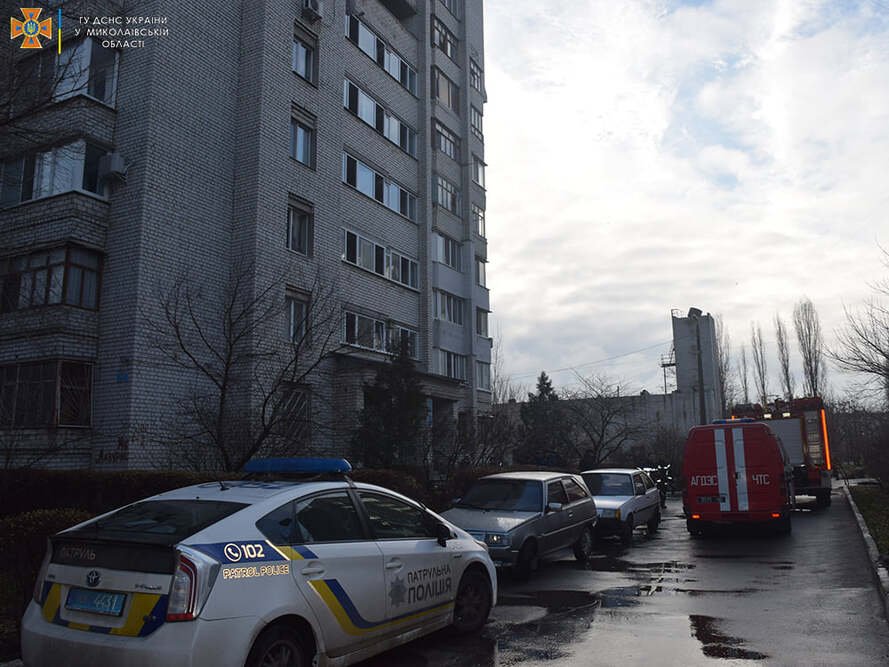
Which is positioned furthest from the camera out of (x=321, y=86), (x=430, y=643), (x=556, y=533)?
(x=321, y=86)

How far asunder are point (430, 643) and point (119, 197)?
47.1 ft

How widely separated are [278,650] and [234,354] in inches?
559

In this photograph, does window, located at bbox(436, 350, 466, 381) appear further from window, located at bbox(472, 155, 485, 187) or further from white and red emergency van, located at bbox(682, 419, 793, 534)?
white and red emergency van, located at bbox(682, 419, 793, 534)

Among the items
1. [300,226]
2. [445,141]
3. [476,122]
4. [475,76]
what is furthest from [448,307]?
[475,76]

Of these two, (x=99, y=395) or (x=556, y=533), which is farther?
(x=99, y=395)

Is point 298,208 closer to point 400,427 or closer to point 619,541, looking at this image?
point 400,427

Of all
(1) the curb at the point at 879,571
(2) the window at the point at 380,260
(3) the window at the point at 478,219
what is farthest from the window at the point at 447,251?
(1) the curb at the point at 879,571

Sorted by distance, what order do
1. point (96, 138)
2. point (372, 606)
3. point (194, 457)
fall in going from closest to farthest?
1. point (372, 606)
2. point (194, 457)
3. point (96, 138)

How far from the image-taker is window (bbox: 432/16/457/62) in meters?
31.1

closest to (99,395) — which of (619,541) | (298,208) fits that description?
(298,208)

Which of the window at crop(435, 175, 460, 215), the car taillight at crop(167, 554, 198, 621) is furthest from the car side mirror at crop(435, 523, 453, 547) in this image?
the window at crop(435, 175, 460, 215)

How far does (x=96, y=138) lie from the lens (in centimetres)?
1738

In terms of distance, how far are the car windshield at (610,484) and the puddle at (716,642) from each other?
8.97 metres

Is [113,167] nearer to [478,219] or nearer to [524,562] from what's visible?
[524,562]
